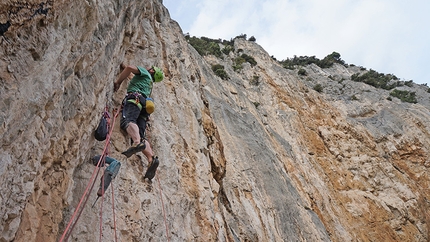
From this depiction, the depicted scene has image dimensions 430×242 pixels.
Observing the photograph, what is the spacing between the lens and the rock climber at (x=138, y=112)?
5.09 metres

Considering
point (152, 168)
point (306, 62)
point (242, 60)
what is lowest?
point (152, 168)

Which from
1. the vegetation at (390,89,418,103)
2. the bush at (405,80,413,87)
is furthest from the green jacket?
the bush at (405,80,413,87)

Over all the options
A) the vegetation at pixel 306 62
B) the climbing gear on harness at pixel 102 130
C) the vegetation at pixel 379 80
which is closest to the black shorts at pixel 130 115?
the climbing gear on harness at pixel 102 130

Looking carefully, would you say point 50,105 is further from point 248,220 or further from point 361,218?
point 361,218

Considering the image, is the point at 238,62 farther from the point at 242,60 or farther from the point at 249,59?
the point at 249,59

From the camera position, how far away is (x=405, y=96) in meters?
30.4

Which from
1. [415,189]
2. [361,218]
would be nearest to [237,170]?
[361,218]

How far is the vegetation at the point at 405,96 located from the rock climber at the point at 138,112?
28.6 metres

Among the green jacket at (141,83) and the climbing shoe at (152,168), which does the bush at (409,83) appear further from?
the climbing shoe at (152,168)

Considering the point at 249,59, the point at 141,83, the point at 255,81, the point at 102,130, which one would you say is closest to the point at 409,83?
the point at 249,59

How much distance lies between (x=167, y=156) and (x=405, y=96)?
30.1m

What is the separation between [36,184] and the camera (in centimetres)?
341

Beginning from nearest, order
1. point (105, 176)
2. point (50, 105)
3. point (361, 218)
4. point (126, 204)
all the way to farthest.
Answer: point (50, 105) < point (105, 176) < point (126, 204) < point (361, 218)

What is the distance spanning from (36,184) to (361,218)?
57.2ft
